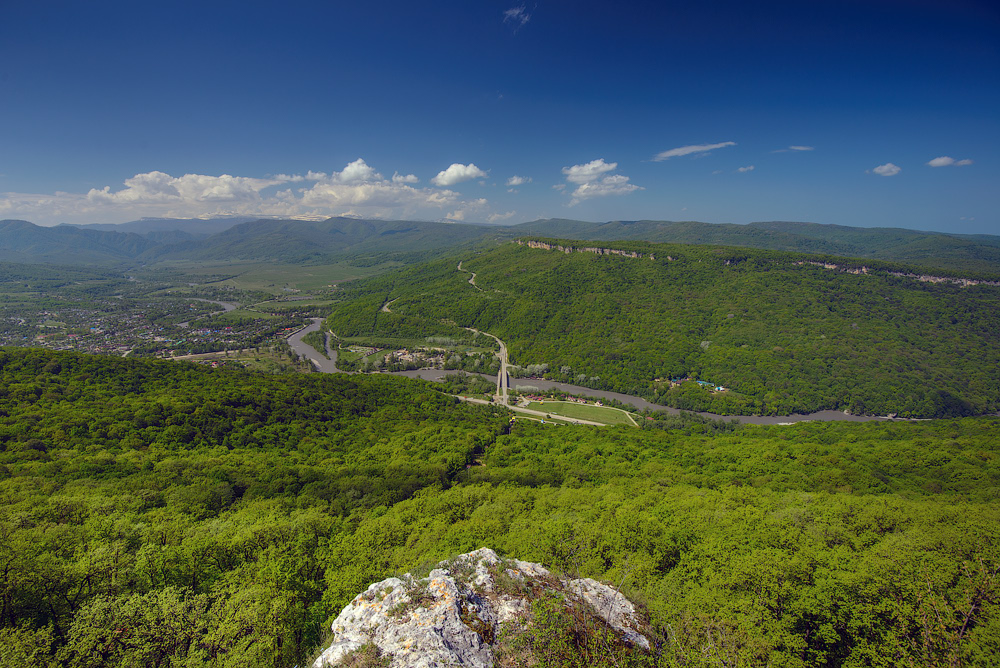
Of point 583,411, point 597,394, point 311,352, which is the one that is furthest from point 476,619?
point 311,352

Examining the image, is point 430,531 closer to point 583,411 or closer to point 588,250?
point 583,411

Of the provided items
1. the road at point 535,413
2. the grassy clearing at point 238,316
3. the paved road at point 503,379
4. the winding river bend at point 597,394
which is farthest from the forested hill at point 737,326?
the grassy clearing at point 238,316

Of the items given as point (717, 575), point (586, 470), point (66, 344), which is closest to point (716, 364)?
point (586, 470)

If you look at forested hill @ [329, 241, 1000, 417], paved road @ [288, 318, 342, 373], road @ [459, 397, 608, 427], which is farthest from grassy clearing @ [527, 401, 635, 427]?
paved road @ [288, 318, 342, 373]

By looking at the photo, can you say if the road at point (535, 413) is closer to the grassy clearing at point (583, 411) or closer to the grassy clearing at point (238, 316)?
the grassy clearing at point (583, 411)

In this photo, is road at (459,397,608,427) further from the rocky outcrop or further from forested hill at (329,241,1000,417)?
the rocky outcrop

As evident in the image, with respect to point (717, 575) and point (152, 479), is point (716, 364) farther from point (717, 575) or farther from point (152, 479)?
point (152, 479)
